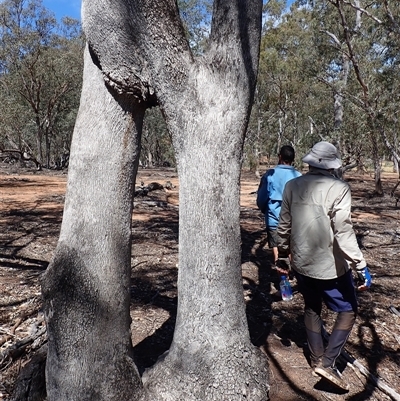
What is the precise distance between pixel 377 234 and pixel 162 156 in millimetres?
37730

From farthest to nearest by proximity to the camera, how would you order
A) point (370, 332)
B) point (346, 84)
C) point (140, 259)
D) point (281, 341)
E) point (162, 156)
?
point (162, 156), point (346, 84), point (140, 259), point (370, 332), point (281, 341)

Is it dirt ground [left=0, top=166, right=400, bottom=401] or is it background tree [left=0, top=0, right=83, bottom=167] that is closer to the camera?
dirt ground [left=0, top=166, right=400, bottom=401]

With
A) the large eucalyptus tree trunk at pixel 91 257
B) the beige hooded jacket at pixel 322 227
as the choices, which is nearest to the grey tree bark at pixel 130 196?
the large eucalyptus tree trunk at pixel 91 257

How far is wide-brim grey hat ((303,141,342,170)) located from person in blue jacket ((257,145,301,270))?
1.26 m

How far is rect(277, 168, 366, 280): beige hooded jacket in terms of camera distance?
2.93 m

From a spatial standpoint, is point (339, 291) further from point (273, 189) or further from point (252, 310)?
point (273, 189)

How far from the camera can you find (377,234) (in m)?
9.09

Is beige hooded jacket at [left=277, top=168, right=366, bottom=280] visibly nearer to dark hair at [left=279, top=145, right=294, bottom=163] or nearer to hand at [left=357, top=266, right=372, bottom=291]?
hand at [left=357, top=266, right=372, bottom=291]

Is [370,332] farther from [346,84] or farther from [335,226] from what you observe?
[346,84]

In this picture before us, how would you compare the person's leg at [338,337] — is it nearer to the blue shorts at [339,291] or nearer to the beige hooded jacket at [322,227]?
the blue shorts at [339,291]

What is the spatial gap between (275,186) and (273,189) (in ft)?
0.13

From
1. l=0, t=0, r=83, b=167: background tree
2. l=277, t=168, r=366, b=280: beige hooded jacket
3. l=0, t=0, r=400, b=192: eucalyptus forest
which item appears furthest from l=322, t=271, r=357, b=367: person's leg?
l=0, t=0, r=83, b=167: background tree

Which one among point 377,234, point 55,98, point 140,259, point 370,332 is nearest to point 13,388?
point 370,332

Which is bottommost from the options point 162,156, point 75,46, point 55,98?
point 162,156
